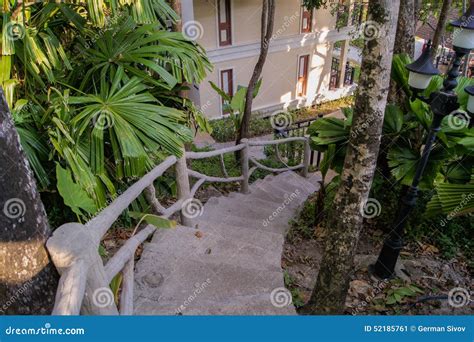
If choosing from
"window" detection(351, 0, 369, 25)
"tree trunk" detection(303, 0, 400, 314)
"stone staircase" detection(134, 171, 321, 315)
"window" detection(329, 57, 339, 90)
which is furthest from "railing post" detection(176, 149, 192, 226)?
"window" detection(329, 57, 339, 90)

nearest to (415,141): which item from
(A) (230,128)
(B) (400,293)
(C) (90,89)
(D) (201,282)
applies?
(B) (400,293)

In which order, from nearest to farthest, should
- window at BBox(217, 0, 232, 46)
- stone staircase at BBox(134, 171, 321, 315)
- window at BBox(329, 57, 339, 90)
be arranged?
stone staircase at BBox(134, 171, 321, 315) → window at BBox(217, 0, 232, 46) → window at BBox(329, 57, 339, 90)

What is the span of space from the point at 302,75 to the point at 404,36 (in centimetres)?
914

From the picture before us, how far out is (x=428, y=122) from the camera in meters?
4.01

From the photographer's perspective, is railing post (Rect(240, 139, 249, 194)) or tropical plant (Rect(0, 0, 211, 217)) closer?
tropical plant (Rect(0, 0, 211, 217))

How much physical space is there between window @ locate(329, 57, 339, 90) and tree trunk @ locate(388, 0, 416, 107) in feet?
33.6

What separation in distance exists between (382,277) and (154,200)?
2.40 metres

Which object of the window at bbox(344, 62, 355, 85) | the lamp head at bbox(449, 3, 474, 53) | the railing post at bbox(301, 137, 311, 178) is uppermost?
the lamp head at bbox(449, 3, 474, 53)

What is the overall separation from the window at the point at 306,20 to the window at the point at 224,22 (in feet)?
8.72

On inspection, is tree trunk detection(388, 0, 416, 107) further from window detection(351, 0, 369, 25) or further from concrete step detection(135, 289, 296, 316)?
window detection(351, 0, 369, 25)

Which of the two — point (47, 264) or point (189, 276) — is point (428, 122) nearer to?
point (189, 276)

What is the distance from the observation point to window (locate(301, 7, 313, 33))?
12561mm
